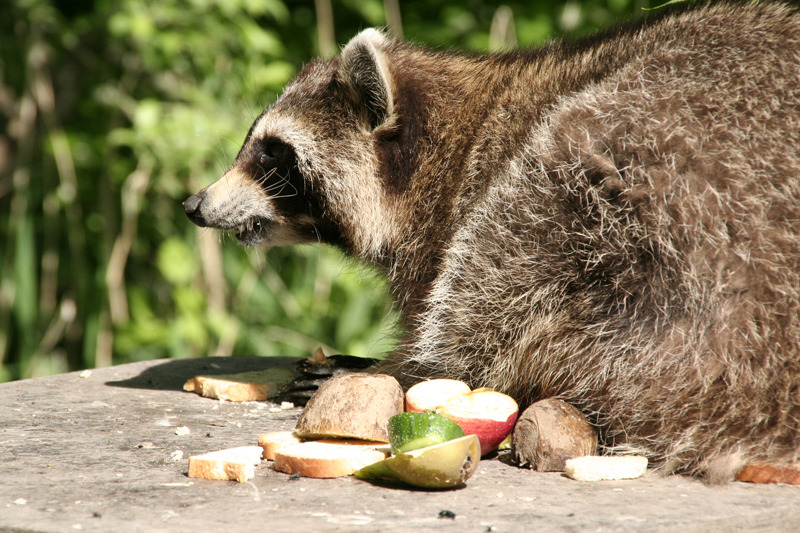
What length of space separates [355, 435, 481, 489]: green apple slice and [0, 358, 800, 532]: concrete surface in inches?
1.3

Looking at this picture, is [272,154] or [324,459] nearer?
[324,459]

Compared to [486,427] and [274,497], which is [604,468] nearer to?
[486,427]

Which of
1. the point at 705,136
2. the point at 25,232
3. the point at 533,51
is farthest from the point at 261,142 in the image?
the point at 25,232

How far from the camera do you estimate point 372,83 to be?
348 cm

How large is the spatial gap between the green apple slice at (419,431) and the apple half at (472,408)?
0.70 feet

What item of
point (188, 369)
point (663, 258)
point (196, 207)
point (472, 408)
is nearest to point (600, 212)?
point (663, 258)

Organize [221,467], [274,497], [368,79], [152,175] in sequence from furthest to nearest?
[152,175], [368,79], [221,467], [274,497]

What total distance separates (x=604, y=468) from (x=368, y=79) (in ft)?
6.05

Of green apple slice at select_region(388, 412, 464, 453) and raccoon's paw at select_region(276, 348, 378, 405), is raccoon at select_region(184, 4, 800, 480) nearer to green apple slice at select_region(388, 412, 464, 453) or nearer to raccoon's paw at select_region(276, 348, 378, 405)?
raccoon's paw at select_region(276, 348, 378, 405)

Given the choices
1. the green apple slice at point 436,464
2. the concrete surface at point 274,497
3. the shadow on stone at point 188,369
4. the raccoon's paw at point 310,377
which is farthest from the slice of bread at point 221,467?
the shadow on stone at point 188,369

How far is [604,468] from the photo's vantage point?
2373mm

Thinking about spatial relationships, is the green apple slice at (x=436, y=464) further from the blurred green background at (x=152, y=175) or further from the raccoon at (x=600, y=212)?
the blurred green background at (x=152, y=175)

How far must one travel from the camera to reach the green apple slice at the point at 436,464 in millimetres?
2158

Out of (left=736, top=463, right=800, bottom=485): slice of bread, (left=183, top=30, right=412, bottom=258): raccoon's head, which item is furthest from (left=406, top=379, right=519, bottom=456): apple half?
(left=183, top=30, right=412, bottom=258): raccoon's head
